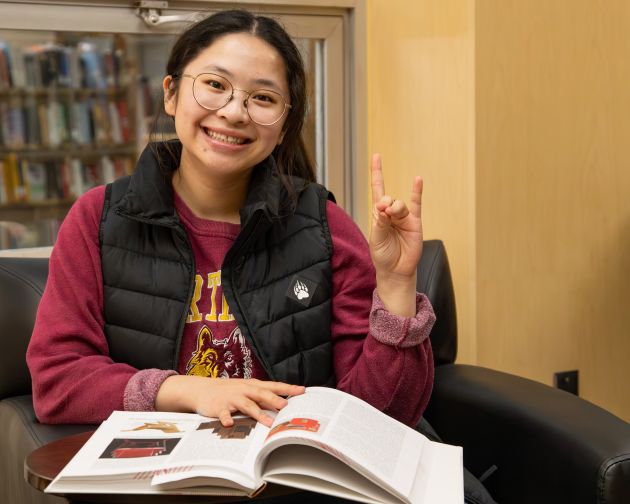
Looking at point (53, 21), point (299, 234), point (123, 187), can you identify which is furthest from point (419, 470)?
point (53, 21)

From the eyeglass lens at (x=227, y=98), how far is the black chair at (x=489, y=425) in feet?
1.61

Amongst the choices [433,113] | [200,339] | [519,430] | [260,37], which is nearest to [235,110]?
[260,37]

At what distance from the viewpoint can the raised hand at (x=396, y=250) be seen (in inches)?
52.3

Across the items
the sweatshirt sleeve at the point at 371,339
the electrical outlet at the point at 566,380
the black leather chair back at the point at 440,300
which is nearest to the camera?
the sweatshirt sleeve at the point at 371,339

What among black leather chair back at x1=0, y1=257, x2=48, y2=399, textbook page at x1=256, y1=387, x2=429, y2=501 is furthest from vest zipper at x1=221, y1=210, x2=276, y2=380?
black leather chair back at x1=0, y1=257, x2=48, y2=399

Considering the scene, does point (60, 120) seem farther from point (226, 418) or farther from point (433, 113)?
point (226, 418)

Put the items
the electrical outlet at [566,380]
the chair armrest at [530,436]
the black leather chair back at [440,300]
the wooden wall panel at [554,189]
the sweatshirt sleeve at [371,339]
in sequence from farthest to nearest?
the electrical outlet at [566,380]
the wooden wall panel at [554,189]
the black leather chair back at [440,300]
the sweatshirt sleeve at [371,339]
the chair armrest at [530,436]

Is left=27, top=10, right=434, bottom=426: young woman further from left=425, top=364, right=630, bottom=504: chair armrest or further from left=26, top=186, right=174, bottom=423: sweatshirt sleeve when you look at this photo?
left=425, top=364, right=630, bottom=504: chair armrest

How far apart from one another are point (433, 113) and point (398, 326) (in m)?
0.91

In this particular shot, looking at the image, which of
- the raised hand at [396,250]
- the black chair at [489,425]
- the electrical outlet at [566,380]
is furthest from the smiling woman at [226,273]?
the electrical outlet at [566,380]

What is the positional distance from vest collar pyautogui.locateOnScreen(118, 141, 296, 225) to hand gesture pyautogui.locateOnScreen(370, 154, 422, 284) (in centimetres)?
20

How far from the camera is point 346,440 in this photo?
100cm

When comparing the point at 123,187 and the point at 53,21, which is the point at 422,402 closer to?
the point at 123,187

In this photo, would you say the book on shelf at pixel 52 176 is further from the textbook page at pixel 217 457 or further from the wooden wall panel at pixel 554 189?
the textbook page at pixel 217 457
